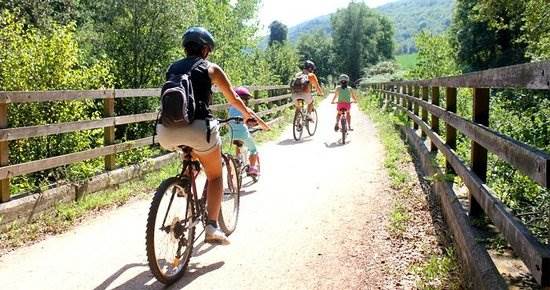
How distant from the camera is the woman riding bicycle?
14.1 ft

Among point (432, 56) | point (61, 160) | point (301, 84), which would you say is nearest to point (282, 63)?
point (432, 56)

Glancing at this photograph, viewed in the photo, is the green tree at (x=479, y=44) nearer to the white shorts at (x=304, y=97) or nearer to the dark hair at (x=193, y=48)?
the white shorts at (x=304, y=97)

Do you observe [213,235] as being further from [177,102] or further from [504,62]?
[504,62]

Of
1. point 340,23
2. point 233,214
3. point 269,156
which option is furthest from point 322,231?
point 340,23

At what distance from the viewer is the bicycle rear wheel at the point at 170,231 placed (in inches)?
160

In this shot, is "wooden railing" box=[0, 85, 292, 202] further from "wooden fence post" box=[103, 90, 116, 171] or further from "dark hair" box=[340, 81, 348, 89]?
"dark hair" box=[340, 81, 348, 89]

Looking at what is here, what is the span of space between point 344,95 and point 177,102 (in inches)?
403

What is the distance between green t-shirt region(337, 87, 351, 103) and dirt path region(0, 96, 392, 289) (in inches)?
227

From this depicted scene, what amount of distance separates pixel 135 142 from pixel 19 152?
5.69ft

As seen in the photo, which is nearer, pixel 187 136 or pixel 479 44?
pixel 187 136

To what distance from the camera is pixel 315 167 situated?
32.1 feet

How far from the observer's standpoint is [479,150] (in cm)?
446

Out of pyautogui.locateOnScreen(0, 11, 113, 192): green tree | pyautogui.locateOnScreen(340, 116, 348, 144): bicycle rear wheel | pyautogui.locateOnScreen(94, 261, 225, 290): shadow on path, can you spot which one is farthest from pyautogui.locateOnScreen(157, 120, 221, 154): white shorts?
pyautogui.locateOnScreen(340, 116, 348, 144): bicycle rear wheel

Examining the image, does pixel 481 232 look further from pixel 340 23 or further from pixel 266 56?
pixel 340 23
